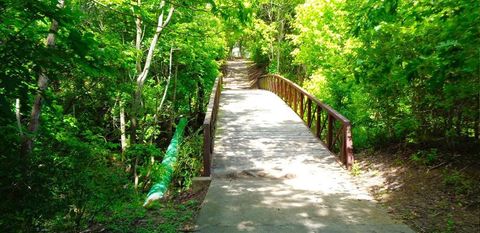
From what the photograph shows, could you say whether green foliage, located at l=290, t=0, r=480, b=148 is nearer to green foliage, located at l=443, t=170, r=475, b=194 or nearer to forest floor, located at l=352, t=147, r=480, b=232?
forest floor, located at l=352, t=147, r=480, b=232

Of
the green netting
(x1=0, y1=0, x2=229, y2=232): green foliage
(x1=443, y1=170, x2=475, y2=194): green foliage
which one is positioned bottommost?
the green netting

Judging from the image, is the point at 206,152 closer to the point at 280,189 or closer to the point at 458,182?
the point at 280,189

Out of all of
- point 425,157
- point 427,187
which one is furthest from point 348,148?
point 427,187

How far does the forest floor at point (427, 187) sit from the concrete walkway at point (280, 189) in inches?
10.6

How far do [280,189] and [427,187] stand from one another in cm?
210

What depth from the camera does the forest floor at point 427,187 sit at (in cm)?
443

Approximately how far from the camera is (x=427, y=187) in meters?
5.32

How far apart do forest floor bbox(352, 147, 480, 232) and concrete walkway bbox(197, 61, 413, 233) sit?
0.88ft

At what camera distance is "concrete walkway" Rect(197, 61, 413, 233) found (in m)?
4.49

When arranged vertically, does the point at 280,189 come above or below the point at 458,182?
below

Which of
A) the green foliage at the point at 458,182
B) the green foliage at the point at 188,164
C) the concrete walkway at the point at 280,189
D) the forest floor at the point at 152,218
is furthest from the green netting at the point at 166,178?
the green foliage at the point at 458,182

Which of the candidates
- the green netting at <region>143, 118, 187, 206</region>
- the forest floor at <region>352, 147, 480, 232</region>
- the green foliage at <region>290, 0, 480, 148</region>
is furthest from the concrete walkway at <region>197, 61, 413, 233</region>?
the green foliage at <region>290, 0, 480, 148</region>

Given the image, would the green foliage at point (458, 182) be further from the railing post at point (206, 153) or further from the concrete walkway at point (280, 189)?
the railing post at point (206, 153)

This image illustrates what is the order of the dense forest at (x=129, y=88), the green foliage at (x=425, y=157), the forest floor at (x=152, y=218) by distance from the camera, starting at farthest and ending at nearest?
the green foliage at (x=425, y=157)
the forest floor at (x=152, y=218)
the dense forest at (x=129, y=88)
